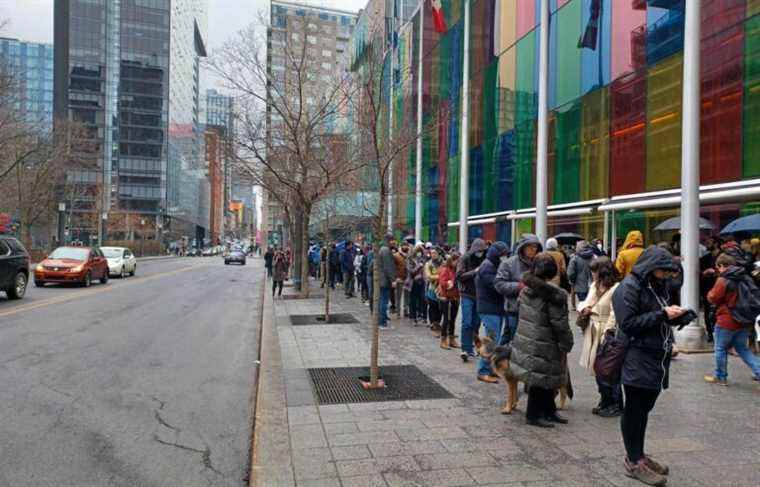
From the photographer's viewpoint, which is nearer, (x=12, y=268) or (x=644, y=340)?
(x=644, y=340)

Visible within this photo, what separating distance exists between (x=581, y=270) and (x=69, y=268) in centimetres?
1772

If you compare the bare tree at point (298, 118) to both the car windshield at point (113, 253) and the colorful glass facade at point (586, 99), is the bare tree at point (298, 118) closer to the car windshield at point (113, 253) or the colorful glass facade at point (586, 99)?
the colorful glass facade at point (586, 99)

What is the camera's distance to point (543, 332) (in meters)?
5.31

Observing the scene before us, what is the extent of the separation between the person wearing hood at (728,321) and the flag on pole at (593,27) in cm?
1306

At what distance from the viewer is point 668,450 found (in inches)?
192

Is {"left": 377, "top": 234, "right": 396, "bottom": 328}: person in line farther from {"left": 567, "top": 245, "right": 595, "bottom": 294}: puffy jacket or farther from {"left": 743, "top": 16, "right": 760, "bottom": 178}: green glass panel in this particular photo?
{"left": 743, "top": 16, "right": 760, "bottom": 178}: green glass panel

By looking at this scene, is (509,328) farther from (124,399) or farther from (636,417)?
(124,399)

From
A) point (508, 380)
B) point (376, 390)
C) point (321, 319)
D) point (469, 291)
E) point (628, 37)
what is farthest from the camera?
point (628, 37)

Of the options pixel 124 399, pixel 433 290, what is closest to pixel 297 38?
pixel 433 290

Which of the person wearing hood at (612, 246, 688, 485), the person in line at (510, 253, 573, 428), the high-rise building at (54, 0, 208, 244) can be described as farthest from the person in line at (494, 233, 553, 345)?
the high-rise building at (54, 0, 208, 244)

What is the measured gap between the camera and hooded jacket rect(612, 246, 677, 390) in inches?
162

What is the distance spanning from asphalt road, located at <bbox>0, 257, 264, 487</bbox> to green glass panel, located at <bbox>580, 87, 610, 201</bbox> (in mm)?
11131

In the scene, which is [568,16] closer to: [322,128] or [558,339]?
[322,128]

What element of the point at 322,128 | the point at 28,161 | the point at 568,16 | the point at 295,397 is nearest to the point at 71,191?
the point at 28,161
